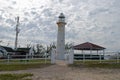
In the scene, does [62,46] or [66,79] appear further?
[62,46]

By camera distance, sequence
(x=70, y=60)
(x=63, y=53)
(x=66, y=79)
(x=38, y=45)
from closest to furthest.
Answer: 1. (x=66, y=79)
2. (x=70, y=60)
3. (x=63, y=53)
4. (x=38, y=45)

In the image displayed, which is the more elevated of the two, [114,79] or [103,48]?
[103,48]

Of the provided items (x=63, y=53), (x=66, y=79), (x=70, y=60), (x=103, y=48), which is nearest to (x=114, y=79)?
(x=66, y=79)

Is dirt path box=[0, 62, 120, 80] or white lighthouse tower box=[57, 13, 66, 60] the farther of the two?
white lighthouse tower box=[57, 13, 66, 60]

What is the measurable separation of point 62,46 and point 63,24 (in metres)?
2.80

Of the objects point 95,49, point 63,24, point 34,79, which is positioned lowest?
point 34,79

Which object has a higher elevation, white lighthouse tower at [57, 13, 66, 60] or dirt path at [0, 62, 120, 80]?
white lighthouse tower at [57, 13, 66, 60]

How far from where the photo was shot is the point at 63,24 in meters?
31.7

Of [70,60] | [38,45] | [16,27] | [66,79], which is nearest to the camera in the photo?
[66,79]

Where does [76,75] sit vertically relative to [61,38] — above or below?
below

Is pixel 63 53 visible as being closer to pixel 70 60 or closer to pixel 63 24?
pixel 63 24

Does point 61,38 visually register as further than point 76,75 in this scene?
Yes

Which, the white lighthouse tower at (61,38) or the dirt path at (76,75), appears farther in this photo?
the white lighthouse tower at (61,38)

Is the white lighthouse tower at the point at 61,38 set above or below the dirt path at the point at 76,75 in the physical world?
above
